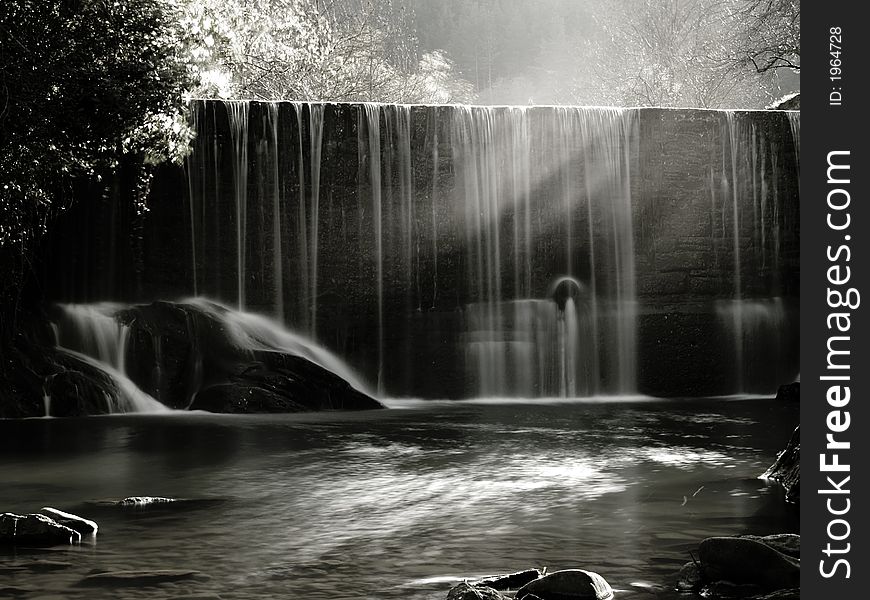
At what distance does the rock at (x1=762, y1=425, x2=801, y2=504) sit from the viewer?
932cm

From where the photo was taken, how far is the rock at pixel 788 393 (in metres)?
17.7

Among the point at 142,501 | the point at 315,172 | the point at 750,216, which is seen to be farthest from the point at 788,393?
the point at 142,501

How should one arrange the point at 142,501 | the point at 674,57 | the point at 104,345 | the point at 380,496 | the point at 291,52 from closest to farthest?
the point at 142,501 < the point at 380,496 < the point at 104,345 < the point at 291,52 < the point at 674,57

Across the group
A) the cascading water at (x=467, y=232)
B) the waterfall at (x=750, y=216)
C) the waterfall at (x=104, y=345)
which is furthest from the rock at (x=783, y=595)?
the waterfall at (x=750, y=216)

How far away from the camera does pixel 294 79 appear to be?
3203 cm

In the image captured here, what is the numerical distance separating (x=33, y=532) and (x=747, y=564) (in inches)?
167

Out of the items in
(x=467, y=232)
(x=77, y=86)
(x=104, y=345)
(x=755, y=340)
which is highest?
(x=77, y=86)

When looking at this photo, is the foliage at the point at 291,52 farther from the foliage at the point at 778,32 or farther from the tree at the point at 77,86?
the foliage at the point at 778,32

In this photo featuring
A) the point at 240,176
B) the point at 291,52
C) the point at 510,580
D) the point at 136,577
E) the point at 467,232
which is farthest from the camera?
the point at 291,52

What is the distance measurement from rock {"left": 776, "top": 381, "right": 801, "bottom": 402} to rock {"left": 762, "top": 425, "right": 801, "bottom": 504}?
7.71 metres

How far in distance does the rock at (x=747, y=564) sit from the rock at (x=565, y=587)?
718mm

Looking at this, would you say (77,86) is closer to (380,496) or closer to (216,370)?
(216,370)

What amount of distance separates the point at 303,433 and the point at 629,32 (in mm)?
43304

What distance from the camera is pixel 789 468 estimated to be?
983 centimetres
